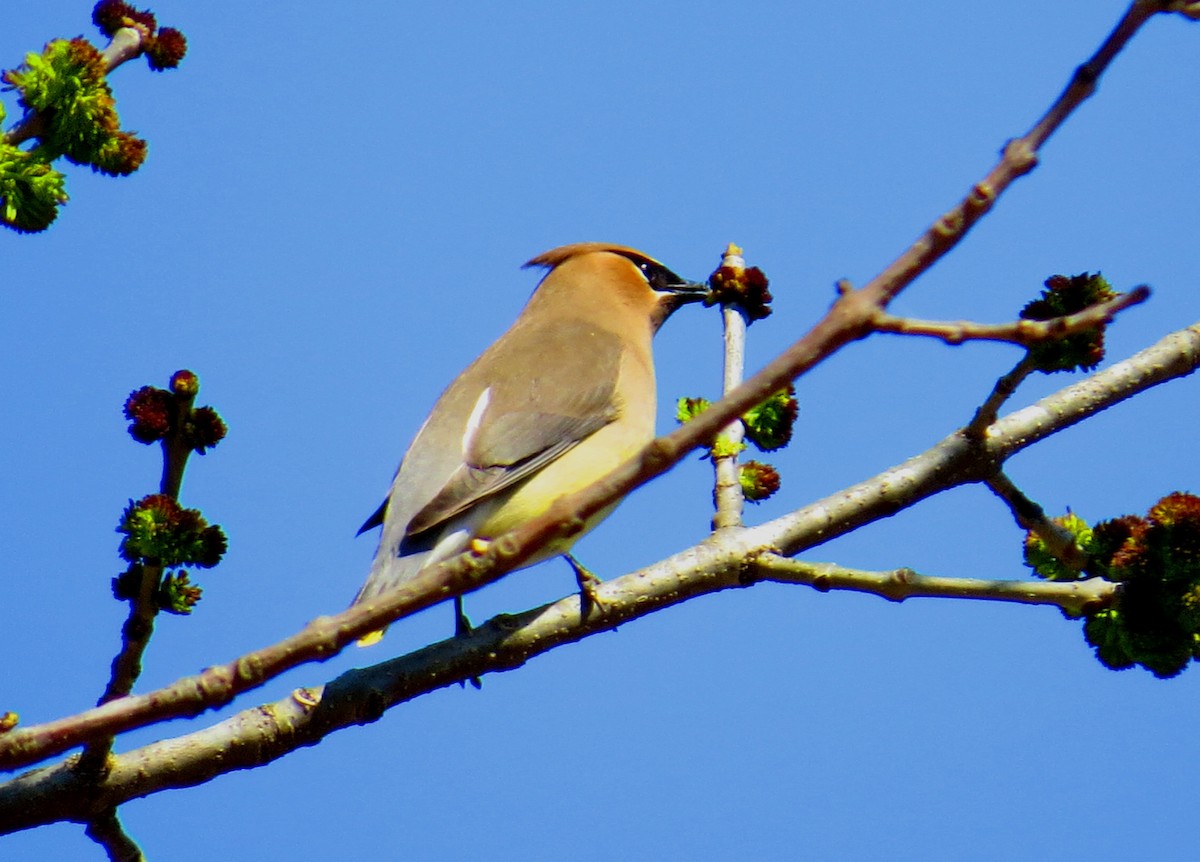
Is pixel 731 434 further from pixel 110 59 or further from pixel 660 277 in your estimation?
pixel 660 277

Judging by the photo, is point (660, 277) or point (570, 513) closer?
point (570, 513)

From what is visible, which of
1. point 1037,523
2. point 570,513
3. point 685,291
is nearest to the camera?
point 570,513

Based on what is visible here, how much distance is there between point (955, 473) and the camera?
3539 millimetres

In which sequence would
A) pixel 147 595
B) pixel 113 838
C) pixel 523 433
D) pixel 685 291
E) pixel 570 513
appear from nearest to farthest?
pixel 570 513
pixel 147 595
pixel 113 838
pixel 523 433
pixel 685 291

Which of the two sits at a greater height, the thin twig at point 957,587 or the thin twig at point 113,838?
the thin twig at point 957,587

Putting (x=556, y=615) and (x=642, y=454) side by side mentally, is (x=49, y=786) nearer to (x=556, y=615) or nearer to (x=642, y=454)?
(x=556, y=615)

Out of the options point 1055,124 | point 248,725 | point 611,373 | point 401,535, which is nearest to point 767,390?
point 1055,124

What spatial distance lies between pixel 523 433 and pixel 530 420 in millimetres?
89

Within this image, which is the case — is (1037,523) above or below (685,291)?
below

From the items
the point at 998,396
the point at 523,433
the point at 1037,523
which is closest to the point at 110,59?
the point at 523,433

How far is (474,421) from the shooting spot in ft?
14.8

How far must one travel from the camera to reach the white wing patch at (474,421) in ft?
14.2

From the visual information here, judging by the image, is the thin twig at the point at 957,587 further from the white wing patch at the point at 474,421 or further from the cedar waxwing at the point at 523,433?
the white wing patch at the point at 474,421

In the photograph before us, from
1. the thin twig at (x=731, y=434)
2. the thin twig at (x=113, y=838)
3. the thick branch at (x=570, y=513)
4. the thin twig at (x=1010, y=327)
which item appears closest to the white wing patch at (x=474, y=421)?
the thin twig at (x=731, y=434)
